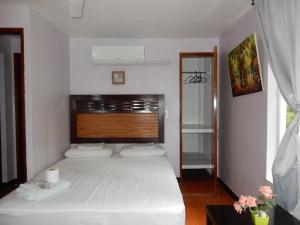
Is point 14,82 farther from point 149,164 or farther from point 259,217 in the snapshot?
point 259,217

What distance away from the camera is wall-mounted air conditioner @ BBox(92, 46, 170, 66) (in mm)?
4137

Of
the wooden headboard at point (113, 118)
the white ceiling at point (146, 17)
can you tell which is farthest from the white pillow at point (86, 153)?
the white ceiling at point (146, 17)

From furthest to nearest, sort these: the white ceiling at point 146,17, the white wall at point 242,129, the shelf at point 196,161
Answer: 1. the shelf at point 196,161
2. the white ceiling at point 146,17
3. the white wall at point 242,129

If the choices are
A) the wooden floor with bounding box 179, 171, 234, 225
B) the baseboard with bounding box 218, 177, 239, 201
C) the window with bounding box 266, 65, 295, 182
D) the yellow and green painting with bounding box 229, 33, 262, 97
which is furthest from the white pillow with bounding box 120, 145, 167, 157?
the window with bounding box 266, 65, 295, 182

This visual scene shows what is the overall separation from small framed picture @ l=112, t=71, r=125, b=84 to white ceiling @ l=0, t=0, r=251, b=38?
60cm

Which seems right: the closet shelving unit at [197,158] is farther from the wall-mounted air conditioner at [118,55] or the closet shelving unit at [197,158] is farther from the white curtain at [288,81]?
the white curtain at [288,81]

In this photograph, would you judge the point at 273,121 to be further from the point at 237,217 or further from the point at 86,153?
the point at 86,153

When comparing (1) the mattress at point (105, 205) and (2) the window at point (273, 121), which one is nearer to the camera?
(1) the mattress at point (105, 205)

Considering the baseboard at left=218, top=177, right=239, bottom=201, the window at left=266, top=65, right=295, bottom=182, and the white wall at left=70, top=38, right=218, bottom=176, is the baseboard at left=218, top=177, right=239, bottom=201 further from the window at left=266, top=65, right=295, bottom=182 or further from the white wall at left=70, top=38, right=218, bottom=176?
the window at left=266, top=65, right=295, bottom=182

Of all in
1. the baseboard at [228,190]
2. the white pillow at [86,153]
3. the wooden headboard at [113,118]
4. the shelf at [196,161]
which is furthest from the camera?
the wooden headboard at [113,118]

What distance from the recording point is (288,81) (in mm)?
1955

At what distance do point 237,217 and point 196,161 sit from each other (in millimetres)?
2618

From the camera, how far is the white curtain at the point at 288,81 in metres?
1.84

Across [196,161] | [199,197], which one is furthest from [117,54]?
[199,197]
